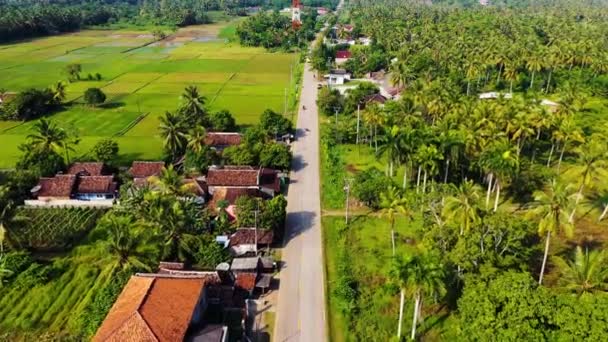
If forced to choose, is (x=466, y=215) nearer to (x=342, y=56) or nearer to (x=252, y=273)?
(x=252, y=273)

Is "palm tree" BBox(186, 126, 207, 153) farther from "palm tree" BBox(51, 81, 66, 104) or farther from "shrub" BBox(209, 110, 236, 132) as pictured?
"palm tree" BBox(51, 81, 66, 104)

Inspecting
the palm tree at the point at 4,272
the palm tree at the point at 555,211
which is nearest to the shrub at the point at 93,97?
the palm tree at the point at 4,272

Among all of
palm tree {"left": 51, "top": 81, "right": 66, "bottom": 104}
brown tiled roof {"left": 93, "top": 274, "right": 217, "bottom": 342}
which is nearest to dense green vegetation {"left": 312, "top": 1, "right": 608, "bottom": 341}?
brown tiled roof {"left": 93, "top": 274, "right": 217, "bottom": 342}

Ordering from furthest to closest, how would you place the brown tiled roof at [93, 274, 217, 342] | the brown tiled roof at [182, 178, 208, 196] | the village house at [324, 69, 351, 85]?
the village house at [324, 69, 351, 85] → the brown tiled roof at [182, 178, 208, 196] → the brown tiled roof at [93, 274, 217, 342]

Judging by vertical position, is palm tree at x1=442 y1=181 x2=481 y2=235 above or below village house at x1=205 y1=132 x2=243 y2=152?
above

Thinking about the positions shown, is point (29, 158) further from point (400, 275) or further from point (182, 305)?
point (400, 275)

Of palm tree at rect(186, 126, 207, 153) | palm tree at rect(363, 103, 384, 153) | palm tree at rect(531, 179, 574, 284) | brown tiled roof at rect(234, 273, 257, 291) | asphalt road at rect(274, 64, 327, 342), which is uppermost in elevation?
palm tree at rect(531, 179, 574, 284)

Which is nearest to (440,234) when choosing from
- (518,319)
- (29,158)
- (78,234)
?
(518,319)
